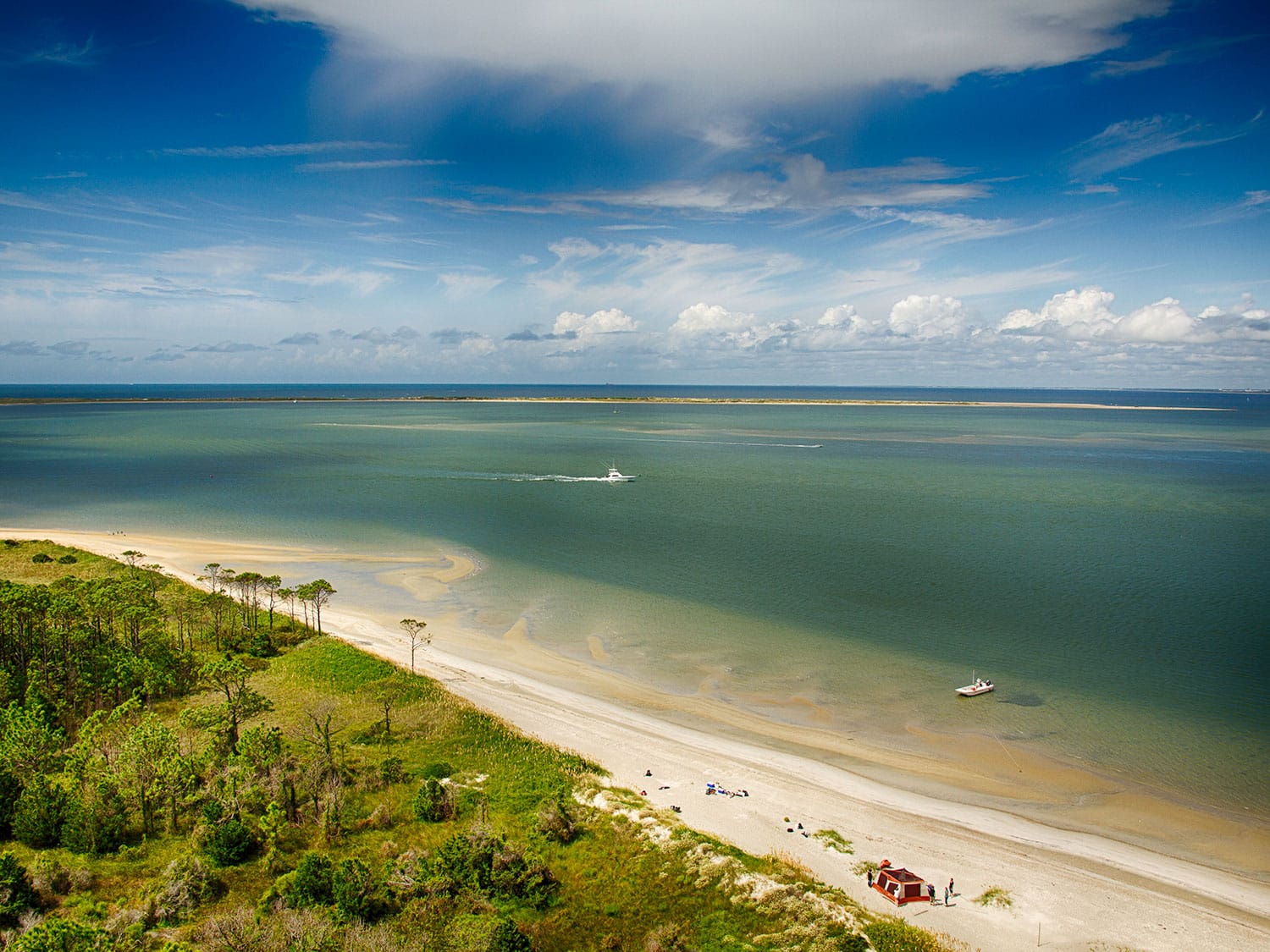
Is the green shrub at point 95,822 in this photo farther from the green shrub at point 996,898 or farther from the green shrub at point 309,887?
the green shrub at point 996,898

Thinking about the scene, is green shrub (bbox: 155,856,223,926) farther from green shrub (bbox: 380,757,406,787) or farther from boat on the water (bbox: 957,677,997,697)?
boat on the water (bbox: 957,677,997,697)

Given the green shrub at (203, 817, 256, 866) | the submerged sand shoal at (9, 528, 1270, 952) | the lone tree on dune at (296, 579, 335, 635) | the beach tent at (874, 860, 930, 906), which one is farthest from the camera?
the lone tree on dune at (296, 579, 335, 635)

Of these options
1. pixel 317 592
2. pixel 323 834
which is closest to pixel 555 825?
pixel 323 834

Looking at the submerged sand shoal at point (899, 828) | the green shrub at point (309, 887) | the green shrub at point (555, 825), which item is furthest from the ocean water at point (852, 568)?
the green shrub at point (309, 887)

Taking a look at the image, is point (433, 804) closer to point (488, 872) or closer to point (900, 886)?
point (488, 872)

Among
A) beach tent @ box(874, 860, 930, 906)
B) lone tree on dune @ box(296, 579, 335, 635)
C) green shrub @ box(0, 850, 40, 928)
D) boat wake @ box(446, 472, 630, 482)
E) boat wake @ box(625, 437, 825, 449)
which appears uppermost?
boat wake @ box(625, 437, 825, 449)

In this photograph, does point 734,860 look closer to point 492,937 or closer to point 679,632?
point 492,937

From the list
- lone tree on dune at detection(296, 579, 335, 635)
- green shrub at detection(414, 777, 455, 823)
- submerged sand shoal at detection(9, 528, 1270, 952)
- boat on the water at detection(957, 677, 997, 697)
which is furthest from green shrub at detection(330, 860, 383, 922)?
boat on the water at detection(957, 677, 997, 697)
